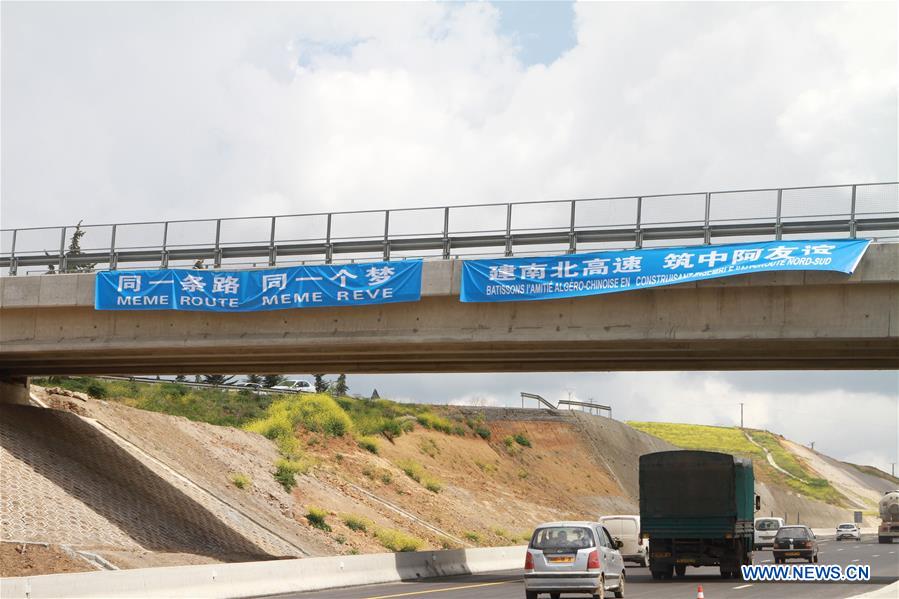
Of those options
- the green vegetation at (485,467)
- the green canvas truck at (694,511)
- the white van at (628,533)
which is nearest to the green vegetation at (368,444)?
the green vegetation at (485,467)

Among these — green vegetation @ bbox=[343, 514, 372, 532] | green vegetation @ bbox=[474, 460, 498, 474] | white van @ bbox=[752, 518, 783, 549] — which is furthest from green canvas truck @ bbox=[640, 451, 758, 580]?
green vegetation @ bbox=[474, 460, 498, 474]

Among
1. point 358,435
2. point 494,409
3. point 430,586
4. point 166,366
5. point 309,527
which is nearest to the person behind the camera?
point 430,586

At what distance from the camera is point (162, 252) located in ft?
114

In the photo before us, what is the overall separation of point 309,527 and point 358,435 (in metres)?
18.7

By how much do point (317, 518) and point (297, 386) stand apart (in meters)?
34.0

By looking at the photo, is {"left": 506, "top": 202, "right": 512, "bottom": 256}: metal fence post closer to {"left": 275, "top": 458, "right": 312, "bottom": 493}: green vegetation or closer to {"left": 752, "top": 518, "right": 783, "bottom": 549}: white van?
{"left": 275, "top": 458, "right": 312, "bottom": 493}: green vegetation

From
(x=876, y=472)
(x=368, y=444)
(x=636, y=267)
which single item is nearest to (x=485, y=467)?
(x=368, y=444)

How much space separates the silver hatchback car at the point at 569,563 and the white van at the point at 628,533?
16.3 m

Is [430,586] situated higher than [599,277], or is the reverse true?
[599,277]

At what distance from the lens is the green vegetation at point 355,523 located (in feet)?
152

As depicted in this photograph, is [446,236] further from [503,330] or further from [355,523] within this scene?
[355,523]

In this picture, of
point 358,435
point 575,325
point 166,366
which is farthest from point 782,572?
point 358,435

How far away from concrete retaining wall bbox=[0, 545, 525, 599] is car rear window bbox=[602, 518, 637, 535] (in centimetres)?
504

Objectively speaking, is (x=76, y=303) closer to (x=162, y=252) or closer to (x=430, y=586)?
(x=162, y=252)
